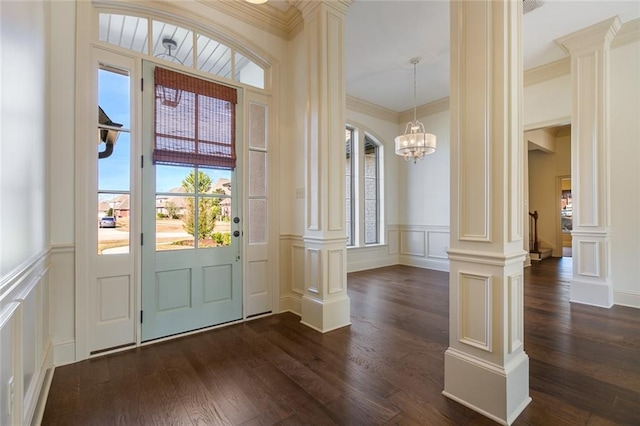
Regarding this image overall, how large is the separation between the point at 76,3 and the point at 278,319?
10.9 ft

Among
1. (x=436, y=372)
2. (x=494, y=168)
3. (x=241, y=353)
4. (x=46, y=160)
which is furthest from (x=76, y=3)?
(x=436, y=372)

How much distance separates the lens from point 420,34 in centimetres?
374

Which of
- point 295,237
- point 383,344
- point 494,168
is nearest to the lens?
point 494,168

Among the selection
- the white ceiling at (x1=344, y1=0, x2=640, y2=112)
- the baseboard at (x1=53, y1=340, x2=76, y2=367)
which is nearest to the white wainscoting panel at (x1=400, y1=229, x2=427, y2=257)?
the white ceiling at (x1=344, y1=0, x2=640, y2=112)

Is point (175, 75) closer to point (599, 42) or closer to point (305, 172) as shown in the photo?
point (305, 172)

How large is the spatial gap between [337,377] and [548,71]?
18.0 feet

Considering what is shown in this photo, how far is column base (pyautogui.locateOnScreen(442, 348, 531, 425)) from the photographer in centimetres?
160

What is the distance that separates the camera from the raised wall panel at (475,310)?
5.51 feet

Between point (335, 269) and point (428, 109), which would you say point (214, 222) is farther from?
point (428, 109)

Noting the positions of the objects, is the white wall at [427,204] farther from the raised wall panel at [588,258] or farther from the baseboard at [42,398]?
the baseboard at [42,398]

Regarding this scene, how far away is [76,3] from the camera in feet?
7.64

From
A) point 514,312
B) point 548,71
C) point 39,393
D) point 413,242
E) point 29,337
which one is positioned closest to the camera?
point 29,337

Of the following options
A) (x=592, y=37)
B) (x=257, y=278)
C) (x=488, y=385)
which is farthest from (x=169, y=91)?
(x=592, y=37)

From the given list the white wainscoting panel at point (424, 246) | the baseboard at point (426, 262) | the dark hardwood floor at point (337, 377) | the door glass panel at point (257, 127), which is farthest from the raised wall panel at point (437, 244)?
the door glass panel at point (257, 127)
